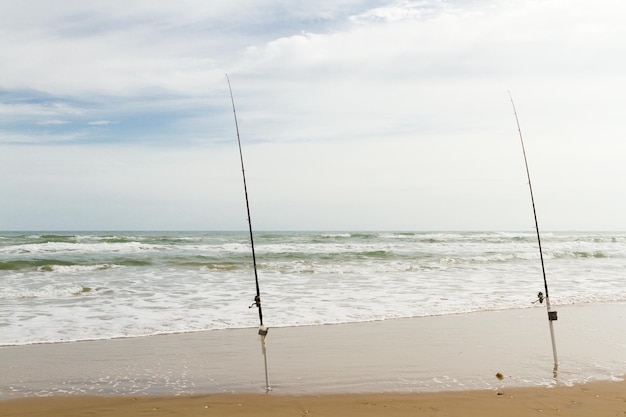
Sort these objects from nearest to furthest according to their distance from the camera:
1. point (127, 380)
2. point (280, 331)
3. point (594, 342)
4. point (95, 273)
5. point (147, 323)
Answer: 1. point (127, 380)
2. point (594, 342)
3. point (280, 331)
4. point (147, 323)
5. point (95, 273)

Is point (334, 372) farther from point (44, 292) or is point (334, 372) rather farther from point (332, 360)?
point (44, 292)

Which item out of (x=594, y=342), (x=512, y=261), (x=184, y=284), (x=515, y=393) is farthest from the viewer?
(x=512, y=261)

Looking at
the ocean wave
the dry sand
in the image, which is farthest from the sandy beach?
the ocean wave

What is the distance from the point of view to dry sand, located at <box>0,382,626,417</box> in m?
4.56

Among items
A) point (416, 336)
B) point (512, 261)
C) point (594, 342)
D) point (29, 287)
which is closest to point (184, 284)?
point (29, 287)

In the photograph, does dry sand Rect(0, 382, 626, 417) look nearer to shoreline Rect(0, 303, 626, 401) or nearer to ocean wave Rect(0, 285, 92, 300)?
shoreline Rect(0, 303, 626, 401)

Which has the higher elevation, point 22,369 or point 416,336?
point 22,369

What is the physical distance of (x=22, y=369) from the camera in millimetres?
6086

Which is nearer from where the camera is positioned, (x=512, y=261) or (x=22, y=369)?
(x=22, y=369)

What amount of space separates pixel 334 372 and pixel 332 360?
520 mm

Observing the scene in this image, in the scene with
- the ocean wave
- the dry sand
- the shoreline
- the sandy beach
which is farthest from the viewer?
the ocean wave

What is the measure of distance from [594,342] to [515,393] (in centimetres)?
275

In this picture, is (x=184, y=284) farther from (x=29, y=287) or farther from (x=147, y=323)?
(x=147, y=323)

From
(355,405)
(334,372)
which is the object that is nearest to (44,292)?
(334,372)
